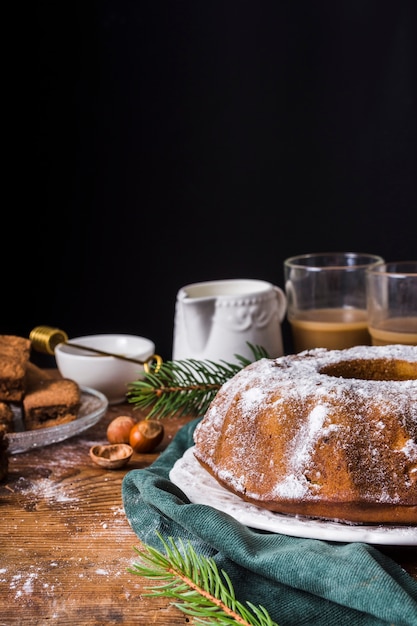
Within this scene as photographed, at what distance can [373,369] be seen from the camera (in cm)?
121

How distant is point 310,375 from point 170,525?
10.7 inches

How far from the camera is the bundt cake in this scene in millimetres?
979

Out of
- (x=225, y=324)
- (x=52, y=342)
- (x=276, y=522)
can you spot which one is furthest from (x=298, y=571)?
(x=52, y=342)

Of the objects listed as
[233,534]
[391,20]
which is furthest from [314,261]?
[233,534]

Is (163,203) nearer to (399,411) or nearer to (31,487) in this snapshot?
(31,487)

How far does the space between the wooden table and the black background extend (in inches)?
43.1

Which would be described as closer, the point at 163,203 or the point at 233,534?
the point at 233,534

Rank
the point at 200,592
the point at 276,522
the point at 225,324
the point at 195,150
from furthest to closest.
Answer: the point at 195,150
the point at 225,324
the point at 276,522
the point at 200,592

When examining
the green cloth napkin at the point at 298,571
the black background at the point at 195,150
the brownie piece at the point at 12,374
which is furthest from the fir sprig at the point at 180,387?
the black background at the point at 195,150

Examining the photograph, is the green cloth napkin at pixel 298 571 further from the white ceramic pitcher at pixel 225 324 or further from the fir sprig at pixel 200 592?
the white ceramic pitcher at pixel 225 324

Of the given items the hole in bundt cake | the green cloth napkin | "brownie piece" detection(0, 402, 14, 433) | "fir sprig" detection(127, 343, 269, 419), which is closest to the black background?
"fir sprig" detection(127, 343, 269, 419)

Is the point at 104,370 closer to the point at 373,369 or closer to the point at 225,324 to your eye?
the point at 225,324

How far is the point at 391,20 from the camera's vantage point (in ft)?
7.50

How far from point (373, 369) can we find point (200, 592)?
18.9 inches
